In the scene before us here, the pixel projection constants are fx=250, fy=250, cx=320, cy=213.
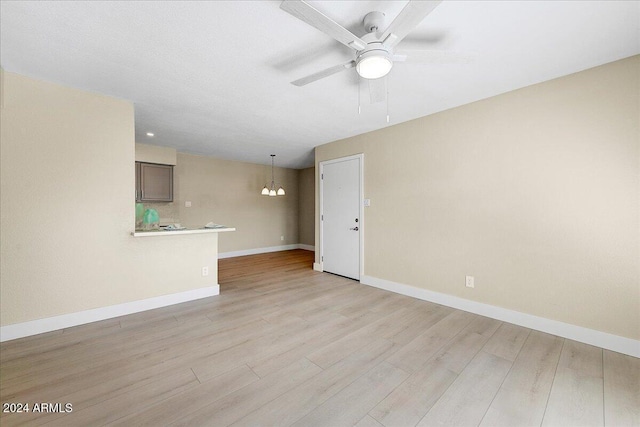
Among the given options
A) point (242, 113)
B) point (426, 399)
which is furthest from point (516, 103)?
point (242, 113)

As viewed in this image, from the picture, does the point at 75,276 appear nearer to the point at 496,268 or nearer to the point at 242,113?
the point at 242,113

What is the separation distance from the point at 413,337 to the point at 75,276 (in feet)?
11.5

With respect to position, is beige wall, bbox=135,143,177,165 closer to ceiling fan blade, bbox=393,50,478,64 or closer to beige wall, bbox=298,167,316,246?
beige wall, bbox=298,167,316,246

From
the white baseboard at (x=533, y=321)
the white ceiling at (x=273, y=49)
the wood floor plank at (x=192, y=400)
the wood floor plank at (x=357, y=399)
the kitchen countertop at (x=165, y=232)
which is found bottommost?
the wood floor plank at (x=357, y=399)

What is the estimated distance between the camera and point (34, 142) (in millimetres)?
2436

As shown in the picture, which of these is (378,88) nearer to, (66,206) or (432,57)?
(432,57)

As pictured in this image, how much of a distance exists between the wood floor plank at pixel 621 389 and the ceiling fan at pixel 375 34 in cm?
245

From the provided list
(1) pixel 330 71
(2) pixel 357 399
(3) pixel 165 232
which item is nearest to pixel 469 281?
(2) pixel 357 399

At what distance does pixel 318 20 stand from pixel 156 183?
200 inches

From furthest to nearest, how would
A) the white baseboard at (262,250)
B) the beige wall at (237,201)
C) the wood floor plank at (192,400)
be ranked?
the white baseboard at (262,250)
the beige wall at (237,201)
the wood floor plank at (192,400)

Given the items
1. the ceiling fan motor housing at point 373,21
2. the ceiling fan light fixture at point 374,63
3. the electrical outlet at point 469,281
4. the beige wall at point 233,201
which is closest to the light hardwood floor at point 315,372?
the electrical outlet at point 469,281

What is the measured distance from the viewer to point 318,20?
1327 mm

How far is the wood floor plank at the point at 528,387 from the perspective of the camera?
4.96 ft

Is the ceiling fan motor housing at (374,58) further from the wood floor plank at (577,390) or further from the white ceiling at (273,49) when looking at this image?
the wood floor plank at (577,390)
